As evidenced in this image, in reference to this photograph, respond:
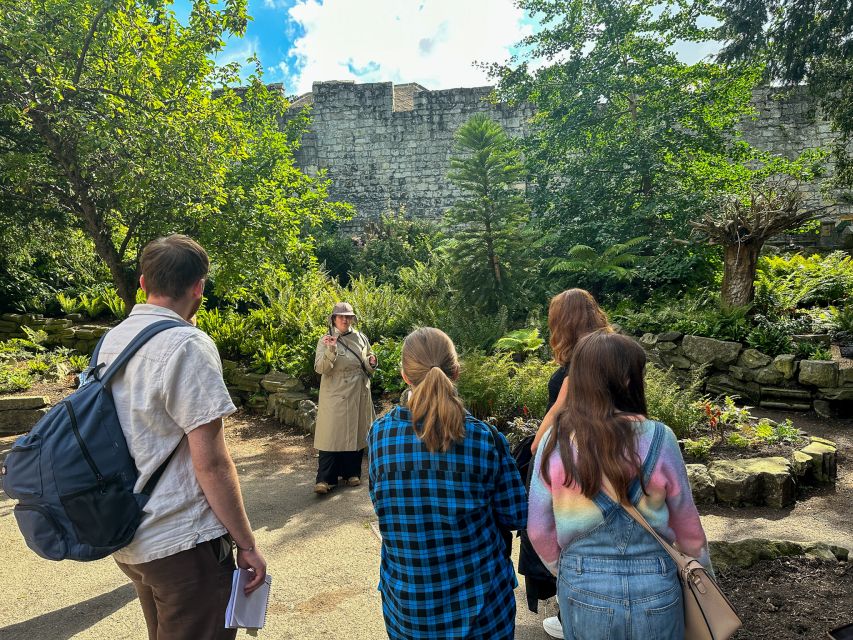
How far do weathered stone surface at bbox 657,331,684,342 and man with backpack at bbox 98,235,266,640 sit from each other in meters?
7.63

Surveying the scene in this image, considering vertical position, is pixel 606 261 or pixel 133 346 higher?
pixel 606 261

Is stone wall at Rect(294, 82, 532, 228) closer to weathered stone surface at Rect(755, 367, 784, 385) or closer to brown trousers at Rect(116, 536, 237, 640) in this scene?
weathered stone surface at Rect(755, 367, 784, 385)

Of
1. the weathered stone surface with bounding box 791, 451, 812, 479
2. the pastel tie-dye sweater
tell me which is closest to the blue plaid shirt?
the pastel tie-dye sweater

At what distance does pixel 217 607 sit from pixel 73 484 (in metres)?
0.65

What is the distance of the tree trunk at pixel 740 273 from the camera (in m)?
8.27

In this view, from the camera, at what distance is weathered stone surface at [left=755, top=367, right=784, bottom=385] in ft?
24.9

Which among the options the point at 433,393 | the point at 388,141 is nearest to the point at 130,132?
the point at 433,393

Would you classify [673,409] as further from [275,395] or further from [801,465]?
[275,395]

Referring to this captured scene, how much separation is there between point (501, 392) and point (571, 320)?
3.78m

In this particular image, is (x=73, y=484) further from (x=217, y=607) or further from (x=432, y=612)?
(x=432, y=612)

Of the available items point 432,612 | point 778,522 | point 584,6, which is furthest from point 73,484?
point 584,6

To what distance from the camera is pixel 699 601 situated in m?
1.78

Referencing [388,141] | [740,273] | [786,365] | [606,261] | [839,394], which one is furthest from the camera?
[388,141]

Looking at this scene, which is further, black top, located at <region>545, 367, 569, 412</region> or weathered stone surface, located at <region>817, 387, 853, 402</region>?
weathered stone surface, located at <region>817, 387, 853, 402</region>
